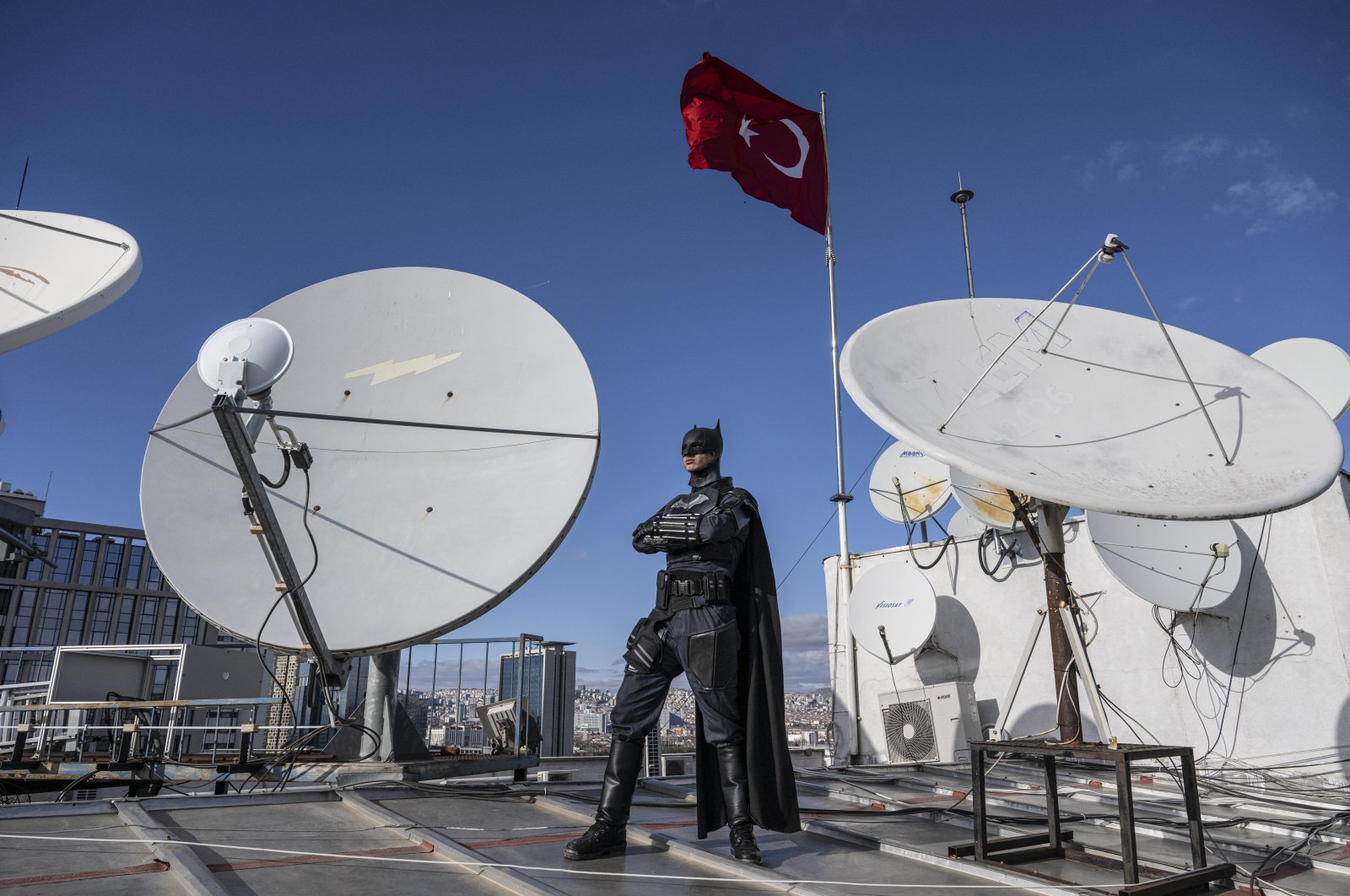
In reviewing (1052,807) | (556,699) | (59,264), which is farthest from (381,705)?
(556,699)

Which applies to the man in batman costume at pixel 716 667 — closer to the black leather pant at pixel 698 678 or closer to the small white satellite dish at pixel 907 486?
the black leather pant at pixel 698 678

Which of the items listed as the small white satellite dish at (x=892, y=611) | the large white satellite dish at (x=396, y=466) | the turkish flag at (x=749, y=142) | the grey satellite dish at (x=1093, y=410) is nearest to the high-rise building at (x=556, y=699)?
the small white satellite dish at (x=892, y=611)

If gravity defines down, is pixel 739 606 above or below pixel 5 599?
below

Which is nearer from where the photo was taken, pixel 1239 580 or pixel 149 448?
pixel 149 448

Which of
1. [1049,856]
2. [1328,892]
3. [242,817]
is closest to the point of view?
[1328,892]

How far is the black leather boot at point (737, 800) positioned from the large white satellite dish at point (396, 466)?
2.19 meters

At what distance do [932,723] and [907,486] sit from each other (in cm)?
388

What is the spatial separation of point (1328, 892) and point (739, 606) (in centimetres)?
254

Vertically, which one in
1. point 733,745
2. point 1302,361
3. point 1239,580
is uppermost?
point 1302,361

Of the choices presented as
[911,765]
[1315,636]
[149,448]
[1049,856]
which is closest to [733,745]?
[1049,856]

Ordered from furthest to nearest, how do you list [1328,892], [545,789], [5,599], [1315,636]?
[5,599]
[1315,636]
[545,789]
[1328,892]

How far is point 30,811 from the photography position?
13.0ft

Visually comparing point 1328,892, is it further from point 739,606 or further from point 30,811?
point 30,811

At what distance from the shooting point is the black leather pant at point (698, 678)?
379 cm
